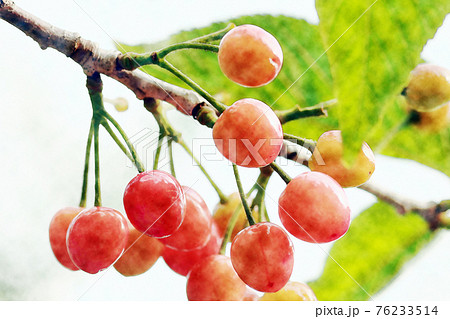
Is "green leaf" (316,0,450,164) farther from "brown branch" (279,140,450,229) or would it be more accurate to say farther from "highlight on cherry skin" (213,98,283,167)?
"brown branch" (279,140,450,229)

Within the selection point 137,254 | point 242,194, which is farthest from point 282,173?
point 137,254

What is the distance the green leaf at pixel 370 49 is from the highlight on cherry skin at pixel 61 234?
0.23m

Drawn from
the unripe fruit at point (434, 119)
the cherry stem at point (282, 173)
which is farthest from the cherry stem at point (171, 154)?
the unripe fruit at point (434, 119)

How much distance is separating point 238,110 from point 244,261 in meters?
0.09

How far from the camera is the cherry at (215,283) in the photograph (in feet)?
1.16

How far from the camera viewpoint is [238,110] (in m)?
0.29

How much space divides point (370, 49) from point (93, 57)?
213mm

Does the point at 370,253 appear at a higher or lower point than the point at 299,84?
lower

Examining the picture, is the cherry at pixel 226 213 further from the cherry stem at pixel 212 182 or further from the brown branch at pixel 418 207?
the brown branch at pixel 418 207

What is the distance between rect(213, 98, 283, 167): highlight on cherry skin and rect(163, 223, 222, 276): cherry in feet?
0.38

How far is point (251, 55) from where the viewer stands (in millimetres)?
299

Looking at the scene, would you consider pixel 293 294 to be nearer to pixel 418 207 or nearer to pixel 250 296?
pixel 250 296

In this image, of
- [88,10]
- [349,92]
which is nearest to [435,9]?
[349,92]

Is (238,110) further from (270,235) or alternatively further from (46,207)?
(46,207)
